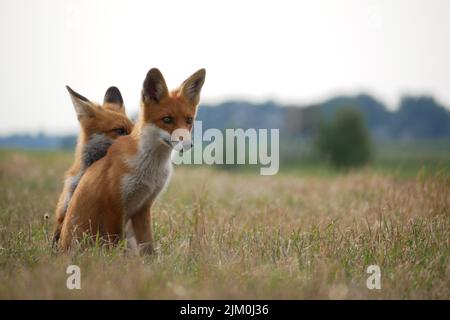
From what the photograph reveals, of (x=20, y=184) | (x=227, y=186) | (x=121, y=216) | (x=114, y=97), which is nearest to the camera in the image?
(x=121, y=216)

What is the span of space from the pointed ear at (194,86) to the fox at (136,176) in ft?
0.08

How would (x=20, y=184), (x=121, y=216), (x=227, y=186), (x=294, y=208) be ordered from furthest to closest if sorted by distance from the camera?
(x=227, y=186), (x=20, y=184), (x=294, y=208), (x=121, y=216)

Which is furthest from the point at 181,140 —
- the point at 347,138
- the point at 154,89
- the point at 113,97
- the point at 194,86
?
the point at 347,138

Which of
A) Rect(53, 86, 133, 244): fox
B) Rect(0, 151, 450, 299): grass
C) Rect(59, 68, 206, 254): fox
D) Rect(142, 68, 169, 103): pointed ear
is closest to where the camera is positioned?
Rect(0, 151, 450, 299): grass

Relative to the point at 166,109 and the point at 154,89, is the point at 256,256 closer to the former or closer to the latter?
the point at 166,109

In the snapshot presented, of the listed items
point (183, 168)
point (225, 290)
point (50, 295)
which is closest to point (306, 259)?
point (225, 290)

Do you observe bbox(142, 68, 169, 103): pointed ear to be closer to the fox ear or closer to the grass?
the fox ear

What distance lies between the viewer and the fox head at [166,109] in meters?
5.64

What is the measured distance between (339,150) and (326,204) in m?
55.0

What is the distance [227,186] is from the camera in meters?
14.4

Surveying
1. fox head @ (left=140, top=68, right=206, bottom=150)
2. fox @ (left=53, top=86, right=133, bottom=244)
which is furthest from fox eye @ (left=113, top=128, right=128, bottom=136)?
fox head @ (left=140, top=68, right=206, bottom=150)

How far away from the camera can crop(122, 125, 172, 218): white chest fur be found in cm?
565

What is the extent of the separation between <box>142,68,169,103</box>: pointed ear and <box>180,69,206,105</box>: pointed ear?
0.24 metres

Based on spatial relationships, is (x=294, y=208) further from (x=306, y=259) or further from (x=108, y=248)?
(x=108, y=248)
